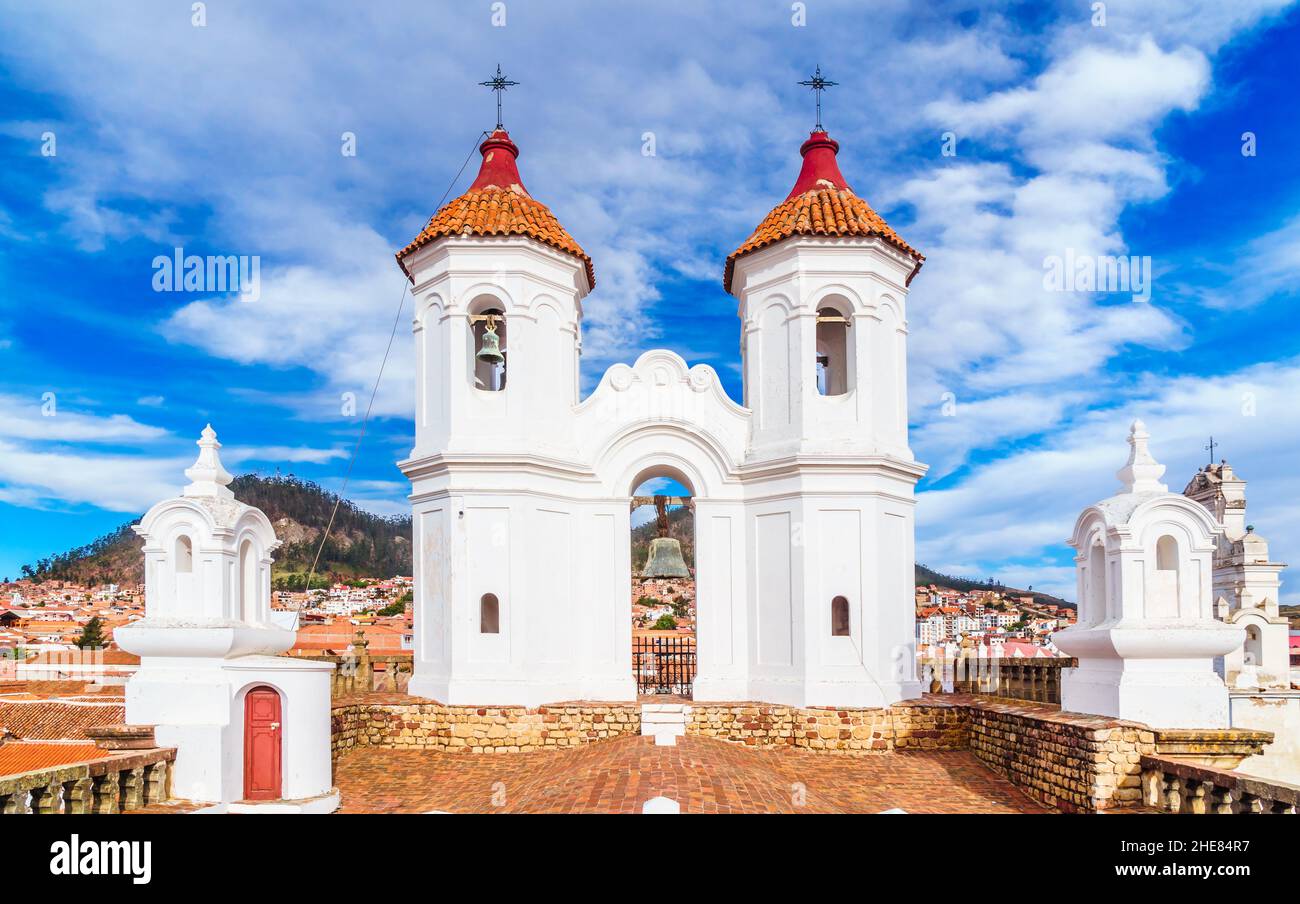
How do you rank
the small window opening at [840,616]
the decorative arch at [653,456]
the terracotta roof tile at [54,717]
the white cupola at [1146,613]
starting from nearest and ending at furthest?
the white cupola at [1146,613], the terracotta roof tile at [54,717], the small window opening at [840,616], the decorative arch at [653,456]

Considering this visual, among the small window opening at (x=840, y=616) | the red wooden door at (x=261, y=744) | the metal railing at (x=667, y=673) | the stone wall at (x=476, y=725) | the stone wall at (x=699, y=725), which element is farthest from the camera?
the metal railing at (x=667, y=673)

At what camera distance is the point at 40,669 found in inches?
839

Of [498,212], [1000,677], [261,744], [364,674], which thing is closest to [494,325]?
[498,212]

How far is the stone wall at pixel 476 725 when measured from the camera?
49.0 ft

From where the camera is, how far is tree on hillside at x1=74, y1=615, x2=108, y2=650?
31469mm

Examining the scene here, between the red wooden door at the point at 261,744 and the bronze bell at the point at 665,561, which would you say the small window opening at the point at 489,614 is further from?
the red wooden door at the point at 261,744

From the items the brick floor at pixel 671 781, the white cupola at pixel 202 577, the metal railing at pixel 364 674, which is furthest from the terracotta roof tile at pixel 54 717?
the white cupola at pixel 202 577

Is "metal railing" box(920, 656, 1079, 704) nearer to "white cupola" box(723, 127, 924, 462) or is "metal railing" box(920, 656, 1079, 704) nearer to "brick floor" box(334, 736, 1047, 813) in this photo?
"brick floor" box(334, 736, 1047, 813)

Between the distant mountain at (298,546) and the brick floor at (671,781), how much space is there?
4248 centimetres

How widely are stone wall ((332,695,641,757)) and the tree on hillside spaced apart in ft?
64.0

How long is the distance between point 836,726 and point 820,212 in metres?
8.79

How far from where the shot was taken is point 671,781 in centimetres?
1099
